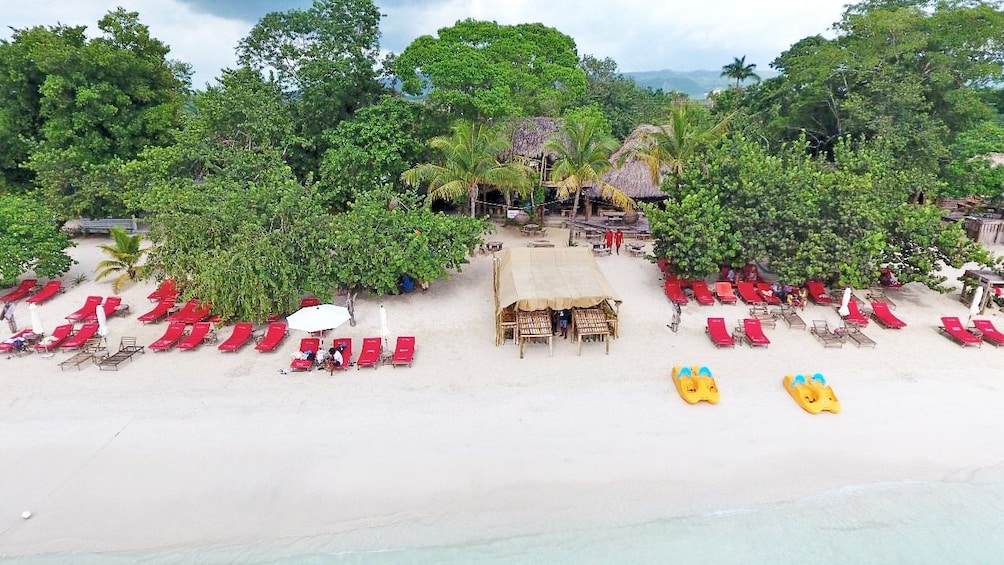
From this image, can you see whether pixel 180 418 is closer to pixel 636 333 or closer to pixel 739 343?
pixel 636 333

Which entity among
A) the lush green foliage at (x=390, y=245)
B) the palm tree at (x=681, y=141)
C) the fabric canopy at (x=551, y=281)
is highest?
the palm tree at (x=681, y=141)

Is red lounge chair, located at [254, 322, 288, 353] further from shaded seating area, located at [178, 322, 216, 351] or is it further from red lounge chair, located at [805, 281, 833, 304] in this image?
red lounge chair, located at [805, 281, 833, 304]

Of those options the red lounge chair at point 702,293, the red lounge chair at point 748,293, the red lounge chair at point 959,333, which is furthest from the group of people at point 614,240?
the red lounge chair at point 959,333

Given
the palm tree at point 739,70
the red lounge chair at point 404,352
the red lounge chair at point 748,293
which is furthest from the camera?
the palm tree at point 739,70

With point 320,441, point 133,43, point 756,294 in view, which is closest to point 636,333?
point 756,294

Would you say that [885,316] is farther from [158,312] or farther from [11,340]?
[11,340]

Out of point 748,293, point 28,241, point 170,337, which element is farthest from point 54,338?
point 748,293

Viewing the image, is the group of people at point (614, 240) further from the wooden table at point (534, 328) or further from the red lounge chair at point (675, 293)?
the wooden table at point (534, 328)
